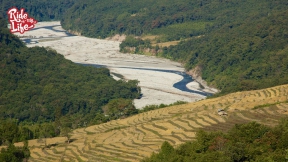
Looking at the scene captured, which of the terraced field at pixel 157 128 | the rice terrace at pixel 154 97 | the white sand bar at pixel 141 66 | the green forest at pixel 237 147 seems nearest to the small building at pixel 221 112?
the rice terrace at pixel 154 97

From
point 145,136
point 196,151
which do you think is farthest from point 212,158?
point 145,136

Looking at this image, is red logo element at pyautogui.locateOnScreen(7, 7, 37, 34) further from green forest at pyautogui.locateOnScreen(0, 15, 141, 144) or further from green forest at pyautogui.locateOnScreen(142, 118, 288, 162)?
green forest at pyautogui.locateOnScreen(142, 118, 288, 162)

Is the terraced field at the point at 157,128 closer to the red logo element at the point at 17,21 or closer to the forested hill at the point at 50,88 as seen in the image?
the forested hill at the point at 50,88

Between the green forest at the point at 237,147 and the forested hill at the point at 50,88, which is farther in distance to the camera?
the forested hill at the point at 50,88

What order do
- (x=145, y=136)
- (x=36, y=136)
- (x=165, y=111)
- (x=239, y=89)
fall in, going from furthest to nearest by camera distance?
(x=239, y=89)
(x=165, y=111)
(x=36, y=136)
(x=145, y=136)

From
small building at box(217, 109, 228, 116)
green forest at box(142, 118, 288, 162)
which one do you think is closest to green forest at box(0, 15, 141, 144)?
small building at box(217, 109, 228, 116)

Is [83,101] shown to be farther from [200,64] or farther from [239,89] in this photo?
[200,64]
